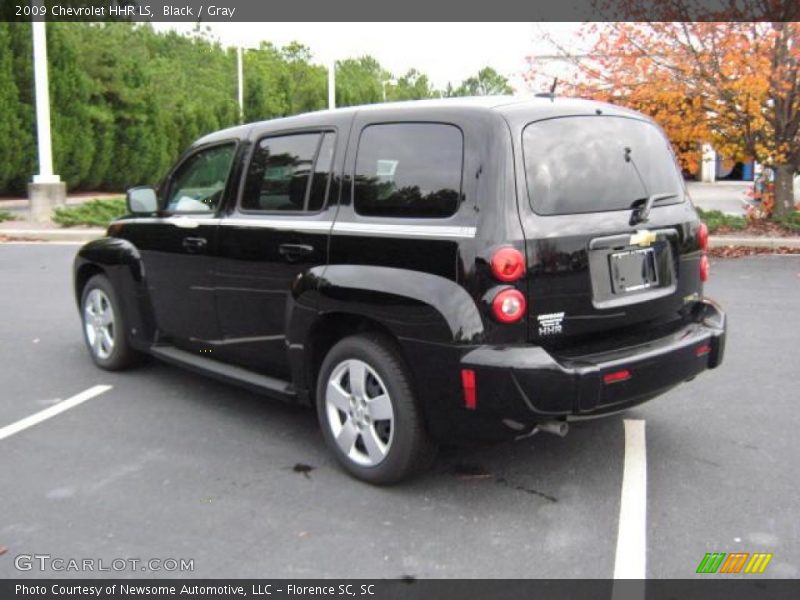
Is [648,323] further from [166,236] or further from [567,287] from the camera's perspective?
[166,236]

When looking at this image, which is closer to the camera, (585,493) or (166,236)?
(585,493)

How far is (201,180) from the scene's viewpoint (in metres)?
5.29

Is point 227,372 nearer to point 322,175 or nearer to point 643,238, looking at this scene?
point 322,175

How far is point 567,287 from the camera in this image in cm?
363

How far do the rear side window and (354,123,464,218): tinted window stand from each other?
27 centimetres

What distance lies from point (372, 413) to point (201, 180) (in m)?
2.17

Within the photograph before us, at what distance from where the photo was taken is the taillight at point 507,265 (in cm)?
348

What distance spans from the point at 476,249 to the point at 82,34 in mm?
27696

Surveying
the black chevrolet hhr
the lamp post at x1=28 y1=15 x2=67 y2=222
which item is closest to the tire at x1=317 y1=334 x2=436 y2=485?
the black chevrolet hhr

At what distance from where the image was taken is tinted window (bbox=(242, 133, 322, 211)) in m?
4.46

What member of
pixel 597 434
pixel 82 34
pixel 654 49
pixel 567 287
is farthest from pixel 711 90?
pixel 82 34

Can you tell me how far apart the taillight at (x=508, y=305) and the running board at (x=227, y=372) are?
56.3 inches

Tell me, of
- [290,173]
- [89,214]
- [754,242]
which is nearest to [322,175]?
[290,173]

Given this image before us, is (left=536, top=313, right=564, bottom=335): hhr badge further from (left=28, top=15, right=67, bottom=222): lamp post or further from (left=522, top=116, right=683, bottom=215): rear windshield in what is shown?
(left=28, top=15, right=67, bottom=222): lamp post
